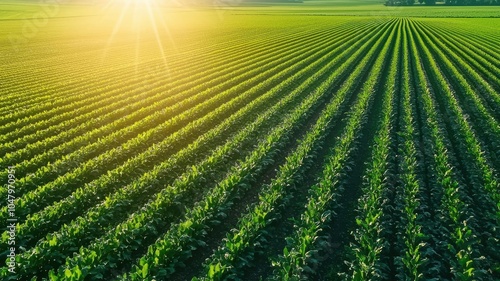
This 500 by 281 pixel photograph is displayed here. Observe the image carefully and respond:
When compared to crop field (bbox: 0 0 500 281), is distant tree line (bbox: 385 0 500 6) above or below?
above

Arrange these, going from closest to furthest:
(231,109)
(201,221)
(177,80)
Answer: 1. (201,221)
2. (231,109)
3. (177,80)

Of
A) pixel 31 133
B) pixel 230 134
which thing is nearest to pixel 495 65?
pixel 230 134

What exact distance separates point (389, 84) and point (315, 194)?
16968 millimetres

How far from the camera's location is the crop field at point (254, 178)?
888 cm

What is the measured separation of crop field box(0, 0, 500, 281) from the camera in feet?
29.1

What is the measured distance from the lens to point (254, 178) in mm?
13375

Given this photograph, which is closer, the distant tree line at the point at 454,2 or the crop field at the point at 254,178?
the crop field at the point at 254,178

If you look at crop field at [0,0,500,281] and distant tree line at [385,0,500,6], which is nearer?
crop field at [0,0,500,281]

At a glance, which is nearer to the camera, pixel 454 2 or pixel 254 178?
pixel 254 178

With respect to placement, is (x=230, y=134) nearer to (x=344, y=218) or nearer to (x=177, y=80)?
(x=344, y=218)

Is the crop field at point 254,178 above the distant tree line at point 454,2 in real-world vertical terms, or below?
below

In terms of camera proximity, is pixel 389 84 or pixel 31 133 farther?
pixel 389 84

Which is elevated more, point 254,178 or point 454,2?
point 454,2

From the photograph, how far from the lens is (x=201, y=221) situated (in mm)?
10180
